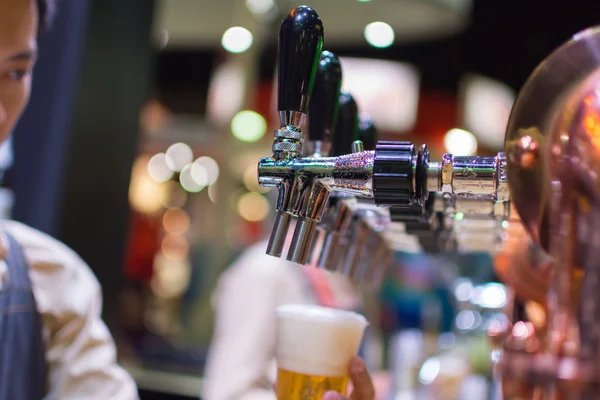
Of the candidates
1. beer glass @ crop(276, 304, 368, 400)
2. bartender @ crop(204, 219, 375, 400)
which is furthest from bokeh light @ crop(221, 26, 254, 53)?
beer glass @ crop(276, 304, 368, 400)

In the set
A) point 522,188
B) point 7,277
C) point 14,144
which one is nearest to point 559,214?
point 522,188

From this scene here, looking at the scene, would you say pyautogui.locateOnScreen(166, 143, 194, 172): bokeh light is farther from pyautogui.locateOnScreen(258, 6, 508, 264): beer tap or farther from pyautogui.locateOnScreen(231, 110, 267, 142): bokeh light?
pyautogui.locateOnScreen(258, 6, 508, 264): beer tap

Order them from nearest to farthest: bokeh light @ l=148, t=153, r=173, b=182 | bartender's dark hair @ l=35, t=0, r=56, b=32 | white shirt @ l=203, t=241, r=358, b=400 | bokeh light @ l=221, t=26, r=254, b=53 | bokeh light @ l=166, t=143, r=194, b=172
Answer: bartender's dark hair @ l=35, t=0, r=56, b=32 < white shirt @ l=203, t=241, r=358, b=400 < bokeh light @ l=221, t=26, r=254, b=53 < bokeh light @ l=166, t=143, r=194, b=172 < bokeh light @ l=148, t=153, r=173, b=182

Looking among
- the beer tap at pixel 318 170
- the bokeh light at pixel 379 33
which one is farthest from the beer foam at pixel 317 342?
the bokeh light at pixel 379 33

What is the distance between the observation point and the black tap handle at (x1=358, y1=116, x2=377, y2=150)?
101 cm

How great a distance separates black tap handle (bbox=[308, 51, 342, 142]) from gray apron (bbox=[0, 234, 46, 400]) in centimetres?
69

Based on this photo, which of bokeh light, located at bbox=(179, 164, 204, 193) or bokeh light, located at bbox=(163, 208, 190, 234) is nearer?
bokeh light, located at bbox=(179, 164, 204, 193)

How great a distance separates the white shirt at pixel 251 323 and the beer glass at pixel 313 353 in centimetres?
67

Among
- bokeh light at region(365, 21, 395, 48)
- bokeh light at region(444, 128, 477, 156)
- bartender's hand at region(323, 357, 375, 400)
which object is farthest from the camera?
bokeh light at region(444, 128, 477, 156)

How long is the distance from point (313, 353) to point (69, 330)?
0.65m

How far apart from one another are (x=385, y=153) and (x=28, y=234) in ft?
3.22

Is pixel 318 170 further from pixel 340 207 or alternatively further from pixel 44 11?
pixel 44 11

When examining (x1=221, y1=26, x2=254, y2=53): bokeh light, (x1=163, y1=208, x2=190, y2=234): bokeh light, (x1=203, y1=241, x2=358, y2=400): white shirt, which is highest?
(x1=221, y1=26, x2=254, y2=53): bokeh light

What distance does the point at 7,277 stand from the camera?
1242 mm
